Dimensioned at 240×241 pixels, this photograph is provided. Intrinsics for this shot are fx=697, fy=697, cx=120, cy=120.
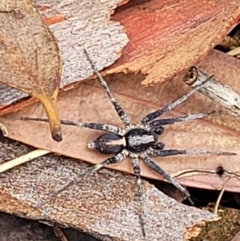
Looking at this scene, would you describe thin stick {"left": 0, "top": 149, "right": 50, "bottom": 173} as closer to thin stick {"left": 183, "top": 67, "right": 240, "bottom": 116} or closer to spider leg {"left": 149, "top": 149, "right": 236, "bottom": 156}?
spider leg {"left": 149, "top": 149, "right": 236, "bottom": 156}

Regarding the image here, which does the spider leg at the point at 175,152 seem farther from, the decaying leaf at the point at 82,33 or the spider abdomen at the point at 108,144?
the decaying leaf at the point at 82,33

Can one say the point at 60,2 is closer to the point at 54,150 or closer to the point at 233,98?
the point at 54,150

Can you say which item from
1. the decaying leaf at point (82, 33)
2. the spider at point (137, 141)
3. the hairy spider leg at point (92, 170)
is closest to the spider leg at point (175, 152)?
the spider at point (137, 141)

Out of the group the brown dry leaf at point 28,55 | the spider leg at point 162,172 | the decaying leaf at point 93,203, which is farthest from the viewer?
the spider leg at point 162,172

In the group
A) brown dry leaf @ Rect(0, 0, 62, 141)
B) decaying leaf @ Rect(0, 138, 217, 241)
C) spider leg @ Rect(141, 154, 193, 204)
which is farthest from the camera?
spider leg @ Rect(141, 154, 193, 204)

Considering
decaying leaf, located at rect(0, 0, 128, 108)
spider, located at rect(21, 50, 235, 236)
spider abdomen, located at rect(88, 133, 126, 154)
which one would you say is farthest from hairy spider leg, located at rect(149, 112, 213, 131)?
decaying leaf, located at rect(0, 0, 128, 108)

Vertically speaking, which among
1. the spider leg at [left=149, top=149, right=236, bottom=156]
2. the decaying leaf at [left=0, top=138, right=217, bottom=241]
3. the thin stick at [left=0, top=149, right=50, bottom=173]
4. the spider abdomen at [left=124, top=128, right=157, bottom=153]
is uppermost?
the thin stick at [left=0, top=149, right=50, bottom=173]

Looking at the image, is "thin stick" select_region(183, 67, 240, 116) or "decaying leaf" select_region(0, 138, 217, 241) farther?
"thin stick" select_region(183, 67, 240, 116)
